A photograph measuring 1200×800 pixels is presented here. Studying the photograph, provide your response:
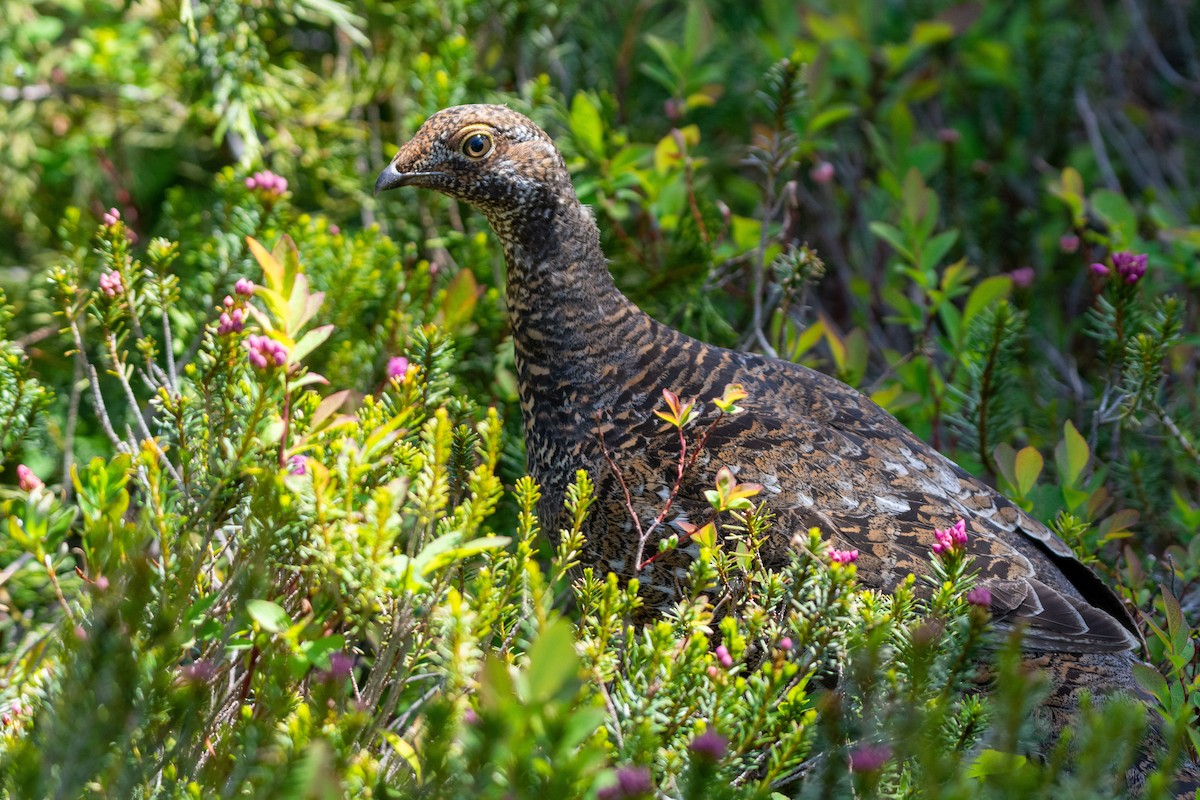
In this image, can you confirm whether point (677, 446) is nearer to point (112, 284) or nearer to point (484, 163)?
point (484, 163)

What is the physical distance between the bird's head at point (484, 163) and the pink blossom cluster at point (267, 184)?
416mm

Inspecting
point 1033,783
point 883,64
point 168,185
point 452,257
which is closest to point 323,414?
point 1033,783

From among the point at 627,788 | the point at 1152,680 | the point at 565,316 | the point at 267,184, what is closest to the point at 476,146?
the point at 565,316

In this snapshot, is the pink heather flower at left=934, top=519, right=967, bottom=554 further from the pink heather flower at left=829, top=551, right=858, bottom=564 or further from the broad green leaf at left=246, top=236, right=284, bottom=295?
the broad green leaf at left=246, top=236, right=284, bottom=295

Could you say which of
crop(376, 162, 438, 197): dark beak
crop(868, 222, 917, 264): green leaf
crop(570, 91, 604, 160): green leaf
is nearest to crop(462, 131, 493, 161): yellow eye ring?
crop(376, 162, 438, 197): dark beak

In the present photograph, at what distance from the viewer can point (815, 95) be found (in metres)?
4.20

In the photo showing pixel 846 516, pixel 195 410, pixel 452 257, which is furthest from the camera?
pixel 452 257

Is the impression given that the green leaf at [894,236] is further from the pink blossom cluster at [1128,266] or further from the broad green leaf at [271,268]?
the broad green leaf at [271,268]

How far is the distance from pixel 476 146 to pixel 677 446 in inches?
40.2

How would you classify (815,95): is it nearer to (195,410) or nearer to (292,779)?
(195,410)

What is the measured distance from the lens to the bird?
2.62m

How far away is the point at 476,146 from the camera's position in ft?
9.68

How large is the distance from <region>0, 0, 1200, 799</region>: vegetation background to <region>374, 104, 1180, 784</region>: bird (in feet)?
0.53

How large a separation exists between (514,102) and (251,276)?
1295 mm
